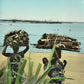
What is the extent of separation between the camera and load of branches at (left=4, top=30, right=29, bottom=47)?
1434 mm

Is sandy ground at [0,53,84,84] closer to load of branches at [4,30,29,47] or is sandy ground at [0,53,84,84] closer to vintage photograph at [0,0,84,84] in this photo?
vintage photograph at [0,0,84,84]

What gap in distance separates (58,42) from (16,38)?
31cm

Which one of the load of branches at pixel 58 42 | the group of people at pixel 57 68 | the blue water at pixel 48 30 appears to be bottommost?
the group of people at pixel 57 68

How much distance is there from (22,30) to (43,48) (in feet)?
0.73

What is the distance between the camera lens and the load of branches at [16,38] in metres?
1.43

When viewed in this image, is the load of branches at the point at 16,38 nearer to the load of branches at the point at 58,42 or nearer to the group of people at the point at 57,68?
the load of branches at the point at 58,42

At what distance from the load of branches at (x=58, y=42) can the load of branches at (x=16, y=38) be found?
107 millimetres

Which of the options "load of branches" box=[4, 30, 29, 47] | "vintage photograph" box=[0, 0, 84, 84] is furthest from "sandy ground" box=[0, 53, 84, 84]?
"load of branches" box=[4, 30, 29, 47]

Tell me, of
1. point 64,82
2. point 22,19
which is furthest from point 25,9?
point 64,82

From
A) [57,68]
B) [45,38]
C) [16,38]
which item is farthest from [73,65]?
[16,38]

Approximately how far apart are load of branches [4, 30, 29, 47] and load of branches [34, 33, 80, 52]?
11 cm

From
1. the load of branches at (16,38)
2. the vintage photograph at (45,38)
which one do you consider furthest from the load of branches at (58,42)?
the load of branches at (16,38)

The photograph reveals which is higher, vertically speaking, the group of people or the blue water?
the blue water

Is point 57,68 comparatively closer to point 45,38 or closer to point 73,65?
point 73,65
